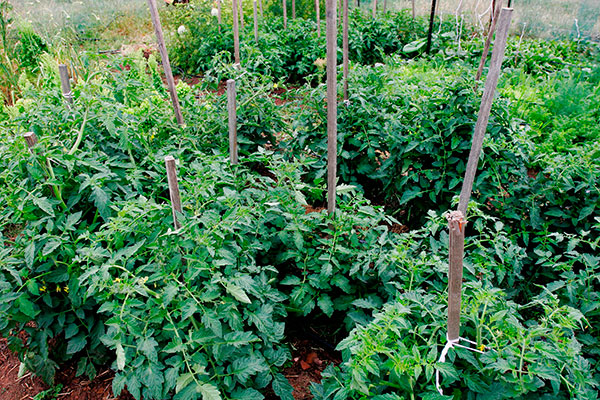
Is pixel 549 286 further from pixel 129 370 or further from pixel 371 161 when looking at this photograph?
pixel 129 370

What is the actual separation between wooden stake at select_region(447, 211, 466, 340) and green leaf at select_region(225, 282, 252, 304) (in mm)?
786

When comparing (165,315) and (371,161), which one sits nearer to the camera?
(165,315)

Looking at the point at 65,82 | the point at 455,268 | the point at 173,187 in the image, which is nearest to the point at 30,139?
the point at 173,187

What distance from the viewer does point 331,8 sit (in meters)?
2.05

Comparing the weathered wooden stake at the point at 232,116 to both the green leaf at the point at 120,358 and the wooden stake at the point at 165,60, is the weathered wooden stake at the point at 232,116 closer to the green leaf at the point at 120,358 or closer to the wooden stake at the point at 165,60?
the wooden stake at the point at 165,60

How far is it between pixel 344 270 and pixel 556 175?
4.43 ft

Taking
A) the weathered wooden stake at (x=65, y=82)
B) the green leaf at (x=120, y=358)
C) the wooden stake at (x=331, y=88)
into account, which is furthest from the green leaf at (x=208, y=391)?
the weathered wooden stake at (x=65, y=82)

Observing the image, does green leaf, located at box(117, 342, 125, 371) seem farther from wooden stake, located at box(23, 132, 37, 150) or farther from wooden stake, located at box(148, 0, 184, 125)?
wooden stake, located at box(148, 0, 184, 125)

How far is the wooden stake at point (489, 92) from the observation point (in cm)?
188

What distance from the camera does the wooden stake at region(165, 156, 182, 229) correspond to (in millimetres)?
1896

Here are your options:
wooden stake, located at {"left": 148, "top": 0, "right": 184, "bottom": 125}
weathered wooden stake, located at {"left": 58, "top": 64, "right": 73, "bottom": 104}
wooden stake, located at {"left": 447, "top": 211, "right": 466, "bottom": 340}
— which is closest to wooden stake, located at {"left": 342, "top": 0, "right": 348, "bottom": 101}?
wooden stake, located at {"left": 148, "top": 0, "right": 184, "bottom": 125}

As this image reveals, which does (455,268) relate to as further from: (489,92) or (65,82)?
(65,82)

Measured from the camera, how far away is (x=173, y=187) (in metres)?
1.93

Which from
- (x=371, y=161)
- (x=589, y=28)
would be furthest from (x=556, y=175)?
(x=589, y=28)
